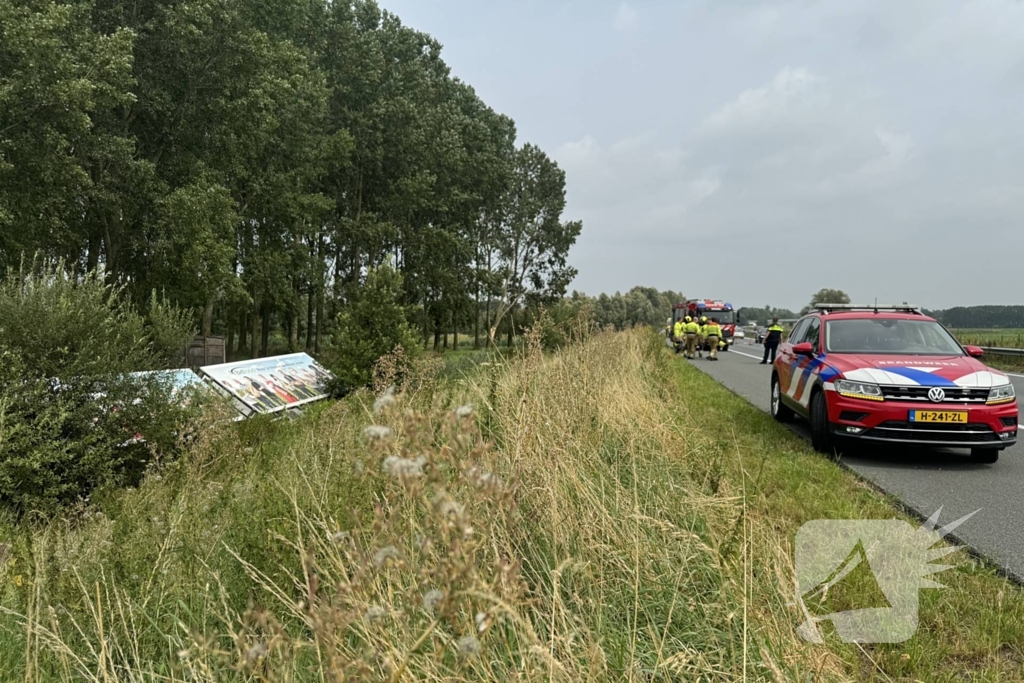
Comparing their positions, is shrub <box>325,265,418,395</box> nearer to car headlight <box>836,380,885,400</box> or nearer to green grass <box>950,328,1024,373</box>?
car headlight <box>836,380,885,400</box>

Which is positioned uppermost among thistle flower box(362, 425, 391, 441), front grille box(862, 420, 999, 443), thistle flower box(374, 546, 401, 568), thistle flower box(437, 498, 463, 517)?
thistle flower box(362, 425, 391, 441)

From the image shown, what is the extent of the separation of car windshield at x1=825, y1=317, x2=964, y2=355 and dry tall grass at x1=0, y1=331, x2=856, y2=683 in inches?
163

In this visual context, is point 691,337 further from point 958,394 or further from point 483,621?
point 483,621

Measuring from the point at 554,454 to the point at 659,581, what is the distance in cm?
126

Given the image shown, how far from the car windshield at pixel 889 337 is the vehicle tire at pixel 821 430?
0.92 meters

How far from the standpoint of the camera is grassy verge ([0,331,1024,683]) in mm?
1539

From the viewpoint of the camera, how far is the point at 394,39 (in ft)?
113

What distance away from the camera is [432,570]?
1.47 metres

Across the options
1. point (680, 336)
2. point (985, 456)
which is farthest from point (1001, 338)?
point (985, 456)

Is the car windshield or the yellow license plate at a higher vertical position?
the car windshield

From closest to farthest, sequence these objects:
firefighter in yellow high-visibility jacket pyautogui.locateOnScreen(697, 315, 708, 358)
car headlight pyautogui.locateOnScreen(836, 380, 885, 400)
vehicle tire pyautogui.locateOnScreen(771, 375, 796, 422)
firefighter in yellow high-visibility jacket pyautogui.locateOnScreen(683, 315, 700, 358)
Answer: car headlight pyautogui.locateOnScreen(836, 380, 885, 400)
vehicle tire pyautogui.locateOnScreen(771, 375, 796, 422)
firefighter in yellow high-visibility jacket pyautogui.locateOnScreen(683, 315, 700, 358)
firefighter in yellow high-visibility jacket pyautogui.locateOnScreen(697, 315, 708, 358)

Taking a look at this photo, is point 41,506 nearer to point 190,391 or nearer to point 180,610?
point 190,391

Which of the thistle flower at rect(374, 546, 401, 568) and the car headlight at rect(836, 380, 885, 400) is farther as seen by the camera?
the car headlight at rect(836, 380, 885, 400)

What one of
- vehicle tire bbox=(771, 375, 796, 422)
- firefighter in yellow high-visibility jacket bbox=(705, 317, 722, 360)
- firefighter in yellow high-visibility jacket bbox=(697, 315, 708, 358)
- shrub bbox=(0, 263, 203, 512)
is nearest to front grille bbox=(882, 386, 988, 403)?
vehicle tire bbox=(771, 375, 796, 422)
